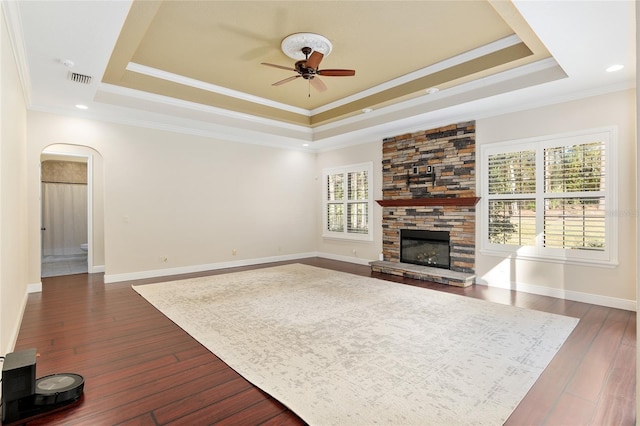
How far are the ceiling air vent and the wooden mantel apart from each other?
5.13 meters

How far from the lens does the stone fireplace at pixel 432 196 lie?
5.39 meters

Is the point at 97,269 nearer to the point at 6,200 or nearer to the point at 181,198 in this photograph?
the point at 181,198

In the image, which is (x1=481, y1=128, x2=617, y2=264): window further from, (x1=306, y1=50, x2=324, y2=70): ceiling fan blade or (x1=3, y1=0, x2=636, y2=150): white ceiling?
(x1=306, y1=50, x2=324, y2=70): ceiling fan blade

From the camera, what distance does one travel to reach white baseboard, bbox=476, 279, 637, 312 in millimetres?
3928

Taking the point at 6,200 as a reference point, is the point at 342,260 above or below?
below

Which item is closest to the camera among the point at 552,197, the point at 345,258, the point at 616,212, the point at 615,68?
the point at 615,68

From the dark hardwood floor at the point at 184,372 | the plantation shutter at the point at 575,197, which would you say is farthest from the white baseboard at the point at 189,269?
the plantation shutter at the point at 575,197

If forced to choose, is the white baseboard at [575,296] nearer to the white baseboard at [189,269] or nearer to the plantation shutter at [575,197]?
the plantation shutter at [575,197]

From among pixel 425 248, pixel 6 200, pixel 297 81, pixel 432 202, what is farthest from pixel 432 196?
pixel 6 200

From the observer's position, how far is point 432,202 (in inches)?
229

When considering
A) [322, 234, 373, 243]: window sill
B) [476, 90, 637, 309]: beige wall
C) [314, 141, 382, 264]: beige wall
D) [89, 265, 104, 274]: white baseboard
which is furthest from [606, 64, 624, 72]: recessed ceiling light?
[89, 265, 104, 274]: white baseboard

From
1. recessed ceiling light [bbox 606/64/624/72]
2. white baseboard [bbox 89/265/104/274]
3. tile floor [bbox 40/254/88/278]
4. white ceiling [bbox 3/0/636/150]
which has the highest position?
white ceiling [bbox 3/0/636/150]

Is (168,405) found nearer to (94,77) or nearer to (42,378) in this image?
(42,378)

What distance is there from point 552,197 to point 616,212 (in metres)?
0.69
